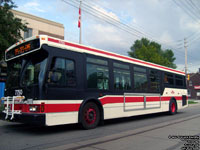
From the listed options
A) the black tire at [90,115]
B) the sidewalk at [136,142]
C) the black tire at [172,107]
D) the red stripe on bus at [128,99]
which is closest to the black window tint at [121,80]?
the red stripe on bus at [128,99]

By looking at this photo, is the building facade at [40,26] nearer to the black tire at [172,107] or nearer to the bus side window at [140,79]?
the bus side window at [140,79]

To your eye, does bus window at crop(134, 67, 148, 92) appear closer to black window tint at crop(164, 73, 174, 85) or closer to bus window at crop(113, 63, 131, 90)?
bus window at crop(113, 63, 131, 90)

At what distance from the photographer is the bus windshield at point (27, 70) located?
6656mm

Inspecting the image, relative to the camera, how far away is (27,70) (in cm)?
713

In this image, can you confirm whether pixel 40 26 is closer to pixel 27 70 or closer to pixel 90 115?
pixel 27 70

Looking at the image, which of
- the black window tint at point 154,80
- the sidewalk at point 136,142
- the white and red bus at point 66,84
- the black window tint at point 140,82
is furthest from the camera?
the black window tint at point 154,80

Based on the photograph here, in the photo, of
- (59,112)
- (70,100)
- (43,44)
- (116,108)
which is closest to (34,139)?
(59,112)

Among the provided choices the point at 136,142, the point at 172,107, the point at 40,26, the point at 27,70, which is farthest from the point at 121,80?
the point at 40,26

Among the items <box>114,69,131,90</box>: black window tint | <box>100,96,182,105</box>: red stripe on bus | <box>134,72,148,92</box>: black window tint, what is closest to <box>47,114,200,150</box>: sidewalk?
<box>100,96,182,105</box>: red stripe on bus

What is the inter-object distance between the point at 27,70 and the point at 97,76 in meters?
2.70

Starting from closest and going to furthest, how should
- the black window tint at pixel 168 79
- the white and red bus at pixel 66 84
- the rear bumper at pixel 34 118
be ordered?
the rear bumper at pixel 34 118 < the white and red bus at pixel 66 84 < the black window tint at pixel 168 79

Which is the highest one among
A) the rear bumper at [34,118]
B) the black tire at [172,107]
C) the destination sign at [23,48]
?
the destination sign at [23,48]

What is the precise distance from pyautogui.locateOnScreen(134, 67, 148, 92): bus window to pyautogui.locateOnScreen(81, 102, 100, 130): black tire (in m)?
3.11

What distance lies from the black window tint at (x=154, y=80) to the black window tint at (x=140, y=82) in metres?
0.58
